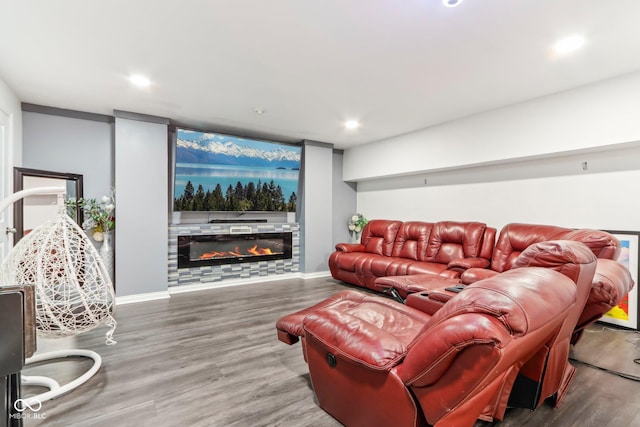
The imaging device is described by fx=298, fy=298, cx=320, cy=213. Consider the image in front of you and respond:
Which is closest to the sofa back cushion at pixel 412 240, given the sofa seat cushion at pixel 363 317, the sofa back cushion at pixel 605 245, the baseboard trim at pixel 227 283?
the baseboard trim at pixel 227 283

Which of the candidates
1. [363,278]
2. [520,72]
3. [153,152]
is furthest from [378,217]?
[153,152]

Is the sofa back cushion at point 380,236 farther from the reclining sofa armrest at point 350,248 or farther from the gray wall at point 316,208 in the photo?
the gray wall at point 316,208

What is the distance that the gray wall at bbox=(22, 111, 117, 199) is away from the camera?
3.78 m

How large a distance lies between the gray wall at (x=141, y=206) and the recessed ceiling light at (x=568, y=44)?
4.55 meters

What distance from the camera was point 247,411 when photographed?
180cm

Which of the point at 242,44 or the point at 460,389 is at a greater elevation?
the point at 242,44

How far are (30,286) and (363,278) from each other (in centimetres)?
391

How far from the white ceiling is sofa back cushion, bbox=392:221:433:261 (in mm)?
1792

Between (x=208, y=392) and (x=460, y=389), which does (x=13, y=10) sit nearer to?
(x=208, y=392)

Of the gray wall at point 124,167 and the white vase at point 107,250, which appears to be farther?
the white vase at point 107,250

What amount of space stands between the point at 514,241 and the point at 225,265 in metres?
4.18

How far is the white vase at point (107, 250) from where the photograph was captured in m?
4.05

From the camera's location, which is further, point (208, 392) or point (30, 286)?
point (208, 392)

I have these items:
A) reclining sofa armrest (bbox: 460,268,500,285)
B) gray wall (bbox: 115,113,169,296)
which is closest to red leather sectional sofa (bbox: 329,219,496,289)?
reclining sofa armrest (bbox: 460,268,500,285)
